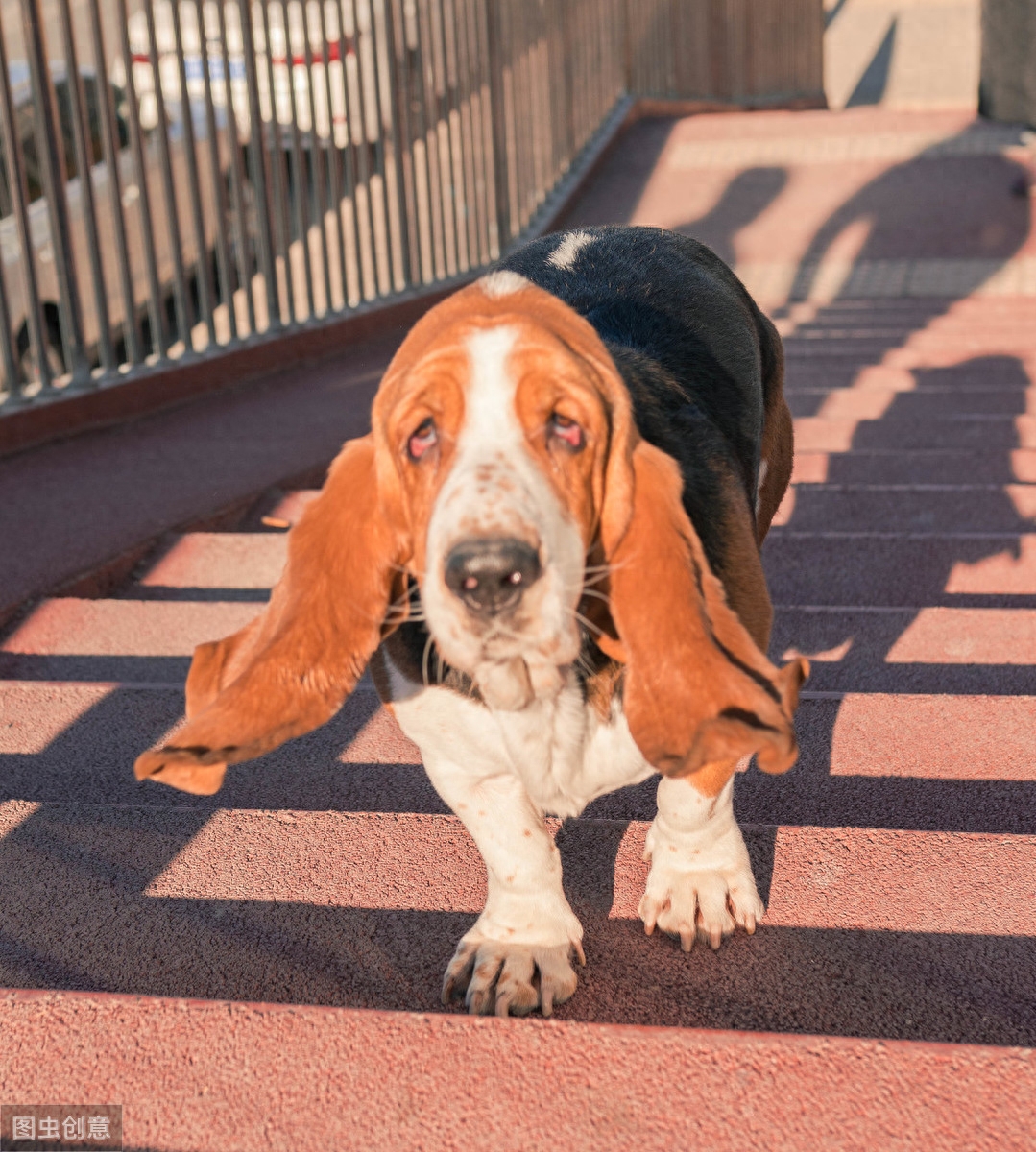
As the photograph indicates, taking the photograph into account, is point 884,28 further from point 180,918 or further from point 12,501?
point 180,918

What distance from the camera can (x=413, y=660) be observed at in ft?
7.29

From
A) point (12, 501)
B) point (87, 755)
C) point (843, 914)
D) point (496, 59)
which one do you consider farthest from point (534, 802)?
point (496, 59)

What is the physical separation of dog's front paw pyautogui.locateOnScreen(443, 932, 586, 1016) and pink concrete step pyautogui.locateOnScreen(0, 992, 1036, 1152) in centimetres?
39

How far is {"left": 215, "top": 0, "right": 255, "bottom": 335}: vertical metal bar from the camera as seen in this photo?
6.61 m

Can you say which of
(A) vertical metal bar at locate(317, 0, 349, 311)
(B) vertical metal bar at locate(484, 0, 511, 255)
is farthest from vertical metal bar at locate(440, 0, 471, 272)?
(A) vertical metal bar at locate(317, 0, 349, 311)

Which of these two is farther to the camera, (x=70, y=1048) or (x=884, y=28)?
(x=884, y=28)

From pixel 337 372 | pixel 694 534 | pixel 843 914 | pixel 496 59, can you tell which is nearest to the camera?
pixel 694 534

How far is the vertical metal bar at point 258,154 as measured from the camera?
6.73 m

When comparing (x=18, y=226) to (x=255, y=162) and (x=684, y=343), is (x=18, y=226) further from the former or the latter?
(x=684, y=343)

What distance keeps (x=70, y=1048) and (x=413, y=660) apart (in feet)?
2.49

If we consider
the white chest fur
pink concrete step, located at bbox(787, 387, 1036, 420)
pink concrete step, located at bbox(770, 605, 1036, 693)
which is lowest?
pink concrete step, located at bbox(787, 387, 1036, 420)

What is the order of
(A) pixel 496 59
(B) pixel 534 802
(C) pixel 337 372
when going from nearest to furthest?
(B) pixel 534 802 → (C) pixel 337 372 → (A) pixel 496 59

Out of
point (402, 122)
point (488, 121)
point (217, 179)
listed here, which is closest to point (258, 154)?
point (217, 179)

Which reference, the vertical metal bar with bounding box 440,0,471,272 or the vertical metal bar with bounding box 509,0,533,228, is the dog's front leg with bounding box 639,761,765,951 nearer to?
the vertical metal bar with bounding box 440,0,471,272
